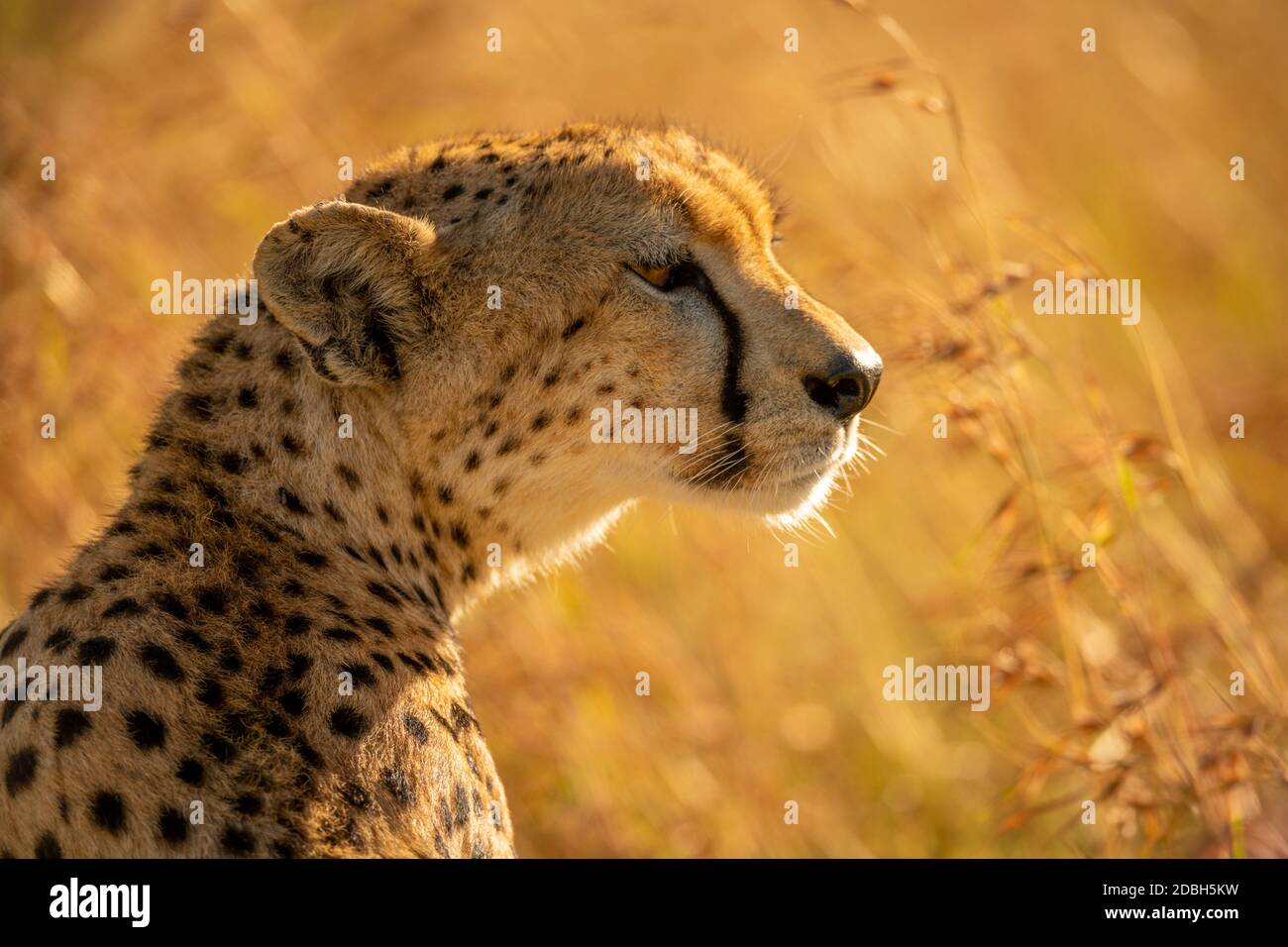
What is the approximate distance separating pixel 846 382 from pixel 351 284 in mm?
860

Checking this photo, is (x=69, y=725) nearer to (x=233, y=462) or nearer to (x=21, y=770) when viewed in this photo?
(x=21, y=770)

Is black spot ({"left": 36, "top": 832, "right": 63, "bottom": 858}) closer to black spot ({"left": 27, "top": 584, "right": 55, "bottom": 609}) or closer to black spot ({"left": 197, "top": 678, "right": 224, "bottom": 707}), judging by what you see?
black spot ({"left": 197, "top": 678, "right": 224, "bottom": 707})

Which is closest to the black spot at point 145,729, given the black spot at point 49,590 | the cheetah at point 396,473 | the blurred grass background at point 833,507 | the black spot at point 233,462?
the cheetah at point 396,473

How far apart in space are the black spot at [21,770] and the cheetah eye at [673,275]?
126cm

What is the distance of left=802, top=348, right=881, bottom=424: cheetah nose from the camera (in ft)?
8.45

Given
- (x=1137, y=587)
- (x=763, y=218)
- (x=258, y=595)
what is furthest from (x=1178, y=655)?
(x=258, y=595)

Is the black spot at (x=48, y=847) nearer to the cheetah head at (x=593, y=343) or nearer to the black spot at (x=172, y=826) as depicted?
the black spot at (x=172, y=826)

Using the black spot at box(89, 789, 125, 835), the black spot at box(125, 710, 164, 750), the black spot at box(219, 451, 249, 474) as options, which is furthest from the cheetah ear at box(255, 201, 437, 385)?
the black spot at box(89, 789, 125, 835)

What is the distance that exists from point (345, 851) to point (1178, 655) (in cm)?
243

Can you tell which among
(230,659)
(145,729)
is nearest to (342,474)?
(230,659)

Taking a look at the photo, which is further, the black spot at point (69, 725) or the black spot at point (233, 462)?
the black spot at point (233, 462)

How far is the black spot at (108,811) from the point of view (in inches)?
76.7

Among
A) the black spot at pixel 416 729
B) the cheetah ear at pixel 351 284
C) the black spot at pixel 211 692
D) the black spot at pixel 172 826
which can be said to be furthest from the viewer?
the cheetah ear at pixel 351 284

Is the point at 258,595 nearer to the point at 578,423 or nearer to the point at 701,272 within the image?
the point at 578,423
